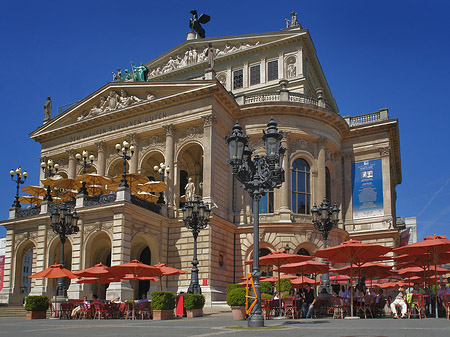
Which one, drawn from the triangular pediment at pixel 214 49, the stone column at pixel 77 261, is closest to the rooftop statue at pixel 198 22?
the triangular pediment at pixel 214 49

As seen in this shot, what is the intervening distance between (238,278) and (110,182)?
11.4 meters

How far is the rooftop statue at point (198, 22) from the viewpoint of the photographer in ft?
177

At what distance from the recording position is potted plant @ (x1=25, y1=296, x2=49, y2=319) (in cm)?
2397

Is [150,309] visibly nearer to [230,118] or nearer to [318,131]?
[230,118]

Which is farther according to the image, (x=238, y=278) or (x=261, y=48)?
(x=261, y=48)

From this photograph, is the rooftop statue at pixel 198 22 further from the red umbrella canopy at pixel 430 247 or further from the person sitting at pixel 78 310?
the red umbrella canopy at pixel 430 247

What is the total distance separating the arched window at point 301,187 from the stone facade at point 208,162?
12 cm

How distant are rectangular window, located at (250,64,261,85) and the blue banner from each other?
38.5 ft

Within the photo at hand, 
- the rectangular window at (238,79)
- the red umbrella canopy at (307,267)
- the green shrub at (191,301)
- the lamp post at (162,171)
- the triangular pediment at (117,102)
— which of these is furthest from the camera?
the rectangular window at (238,79)

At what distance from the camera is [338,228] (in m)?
38.1

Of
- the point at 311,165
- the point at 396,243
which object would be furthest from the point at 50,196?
the point at 396,243

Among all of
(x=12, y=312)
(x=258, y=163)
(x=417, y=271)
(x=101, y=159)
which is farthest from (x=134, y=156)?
(x=258, y=163)

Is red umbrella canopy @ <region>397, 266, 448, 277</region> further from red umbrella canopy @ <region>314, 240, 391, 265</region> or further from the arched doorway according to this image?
the arched doorway

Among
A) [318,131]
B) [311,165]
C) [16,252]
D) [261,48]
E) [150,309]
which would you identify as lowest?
[150,309]
